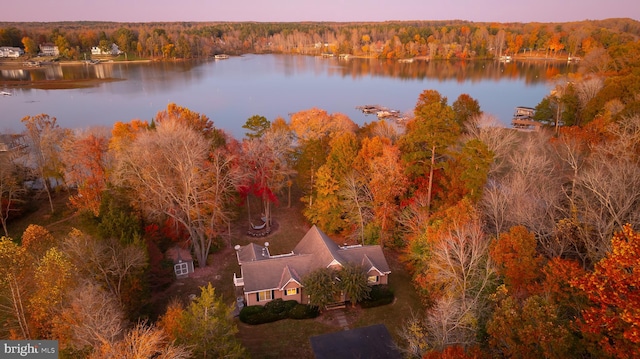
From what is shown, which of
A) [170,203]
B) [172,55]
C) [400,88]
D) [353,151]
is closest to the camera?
[170,203]

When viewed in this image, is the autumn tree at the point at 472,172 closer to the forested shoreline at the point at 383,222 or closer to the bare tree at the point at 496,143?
the forested shoreline at the point at 383,222

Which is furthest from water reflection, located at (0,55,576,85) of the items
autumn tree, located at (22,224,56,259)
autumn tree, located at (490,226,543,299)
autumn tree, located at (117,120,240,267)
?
autumn tree, located at (490,226,543,299)

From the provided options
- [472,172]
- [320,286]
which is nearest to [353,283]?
[320,286]

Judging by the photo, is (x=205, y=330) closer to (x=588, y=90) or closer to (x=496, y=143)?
(x=496, y=143)

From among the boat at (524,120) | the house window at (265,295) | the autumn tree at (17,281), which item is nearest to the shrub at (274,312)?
the house window at (265,295)

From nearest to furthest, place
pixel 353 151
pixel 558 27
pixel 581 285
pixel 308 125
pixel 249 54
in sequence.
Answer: pixel 581 285 → pixel 353 151 → pixel 308 125 → pixel 558 27 → pixel 249 54

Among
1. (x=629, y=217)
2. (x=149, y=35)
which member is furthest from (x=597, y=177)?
(x=149, y=35)

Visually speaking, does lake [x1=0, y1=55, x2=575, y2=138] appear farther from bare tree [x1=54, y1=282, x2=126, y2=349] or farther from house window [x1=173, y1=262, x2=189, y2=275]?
bare tree [x1=54, y1=282, x2=126, y2=349]

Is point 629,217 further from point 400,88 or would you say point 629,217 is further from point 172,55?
point 172,55
